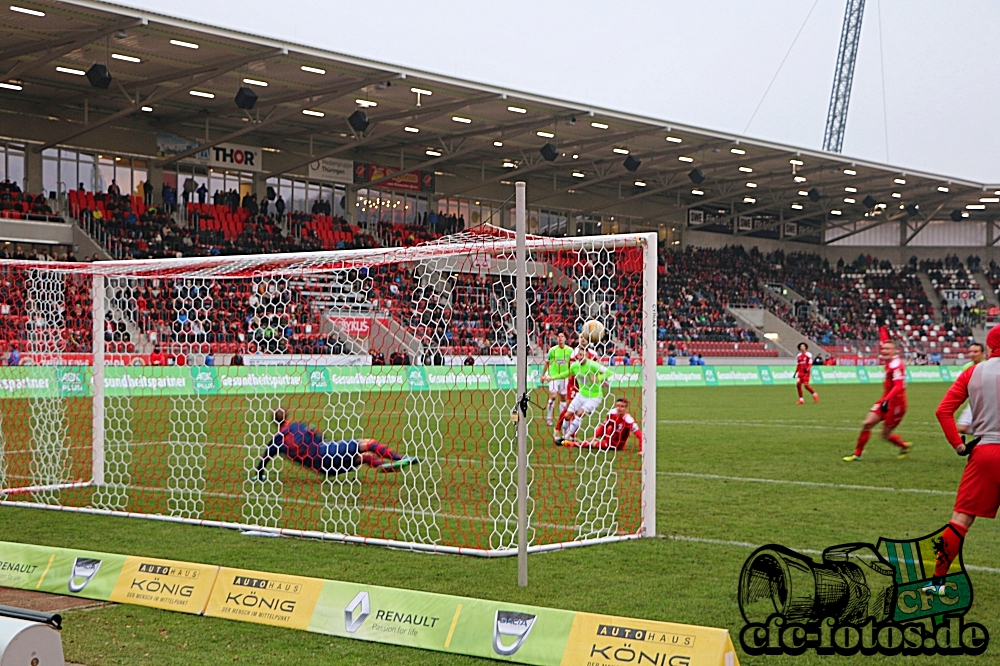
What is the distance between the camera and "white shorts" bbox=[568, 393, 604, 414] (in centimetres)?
1425

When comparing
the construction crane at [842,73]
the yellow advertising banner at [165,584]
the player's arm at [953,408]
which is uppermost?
the construction crane at [842,73]

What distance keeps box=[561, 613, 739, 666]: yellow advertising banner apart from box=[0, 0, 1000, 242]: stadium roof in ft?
75.1

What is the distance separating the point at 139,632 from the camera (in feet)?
18.9

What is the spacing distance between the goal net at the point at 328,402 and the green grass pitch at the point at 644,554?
0.47 m

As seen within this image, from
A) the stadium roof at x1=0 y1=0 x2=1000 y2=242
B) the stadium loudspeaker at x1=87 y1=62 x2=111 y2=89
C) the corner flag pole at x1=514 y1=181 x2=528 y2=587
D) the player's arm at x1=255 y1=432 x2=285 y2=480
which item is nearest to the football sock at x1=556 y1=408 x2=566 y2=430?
the player's arm at x1=255 y1=432 x2=285 y2=480

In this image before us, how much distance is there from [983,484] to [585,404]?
853 cm

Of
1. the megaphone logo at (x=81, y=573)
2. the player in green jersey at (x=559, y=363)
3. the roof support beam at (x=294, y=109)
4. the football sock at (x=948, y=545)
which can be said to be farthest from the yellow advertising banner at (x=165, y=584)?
the roof support beam at (x=294, y=109)

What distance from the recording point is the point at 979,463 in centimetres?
597

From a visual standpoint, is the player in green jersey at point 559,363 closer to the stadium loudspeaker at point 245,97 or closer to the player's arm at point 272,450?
the player's arm at point 272,450

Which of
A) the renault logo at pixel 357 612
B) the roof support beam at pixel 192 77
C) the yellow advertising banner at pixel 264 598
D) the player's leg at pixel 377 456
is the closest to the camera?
the renault logo at pixel 357 612

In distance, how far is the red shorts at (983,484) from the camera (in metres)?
5.90

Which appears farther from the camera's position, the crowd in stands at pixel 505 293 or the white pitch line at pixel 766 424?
the white pitch line at pixel 766 424

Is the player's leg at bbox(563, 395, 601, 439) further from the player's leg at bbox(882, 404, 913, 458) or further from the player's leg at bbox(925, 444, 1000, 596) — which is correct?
the player's leg at bbox(925, 444, 1000, 596)

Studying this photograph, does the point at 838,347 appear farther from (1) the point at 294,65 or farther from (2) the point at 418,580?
(2) the point at 418,580
